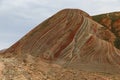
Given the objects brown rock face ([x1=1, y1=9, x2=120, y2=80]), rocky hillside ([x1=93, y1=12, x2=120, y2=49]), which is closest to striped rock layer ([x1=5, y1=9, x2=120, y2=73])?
brown rock face ([x1=1, y1=9, x2=120, y2=80])

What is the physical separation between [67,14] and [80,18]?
2.01 metres

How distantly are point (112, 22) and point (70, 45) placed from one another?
23378 millimetres

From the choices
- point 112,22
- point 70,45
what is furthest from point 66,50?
point 112,22

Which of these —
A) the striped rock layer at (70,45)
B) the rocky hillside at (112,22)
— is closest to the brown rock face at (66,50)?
the striped rock layer at (70,45)

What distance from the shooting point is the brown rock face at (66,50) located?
46.9 metres

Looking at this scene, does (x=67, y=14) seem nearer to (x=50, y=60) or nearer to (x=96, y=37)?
(x=96, y=37)

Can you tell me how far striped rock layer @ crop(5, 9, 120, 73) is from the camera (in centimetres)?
5169

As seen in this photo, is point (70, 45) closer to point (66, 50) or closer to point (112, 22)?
point (66, 50)

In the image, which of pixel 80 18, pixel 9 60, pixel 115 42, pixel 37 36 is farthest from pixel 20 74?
pixel 115 42

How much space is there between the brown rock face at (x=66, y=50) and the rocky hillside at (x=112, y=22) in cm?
998

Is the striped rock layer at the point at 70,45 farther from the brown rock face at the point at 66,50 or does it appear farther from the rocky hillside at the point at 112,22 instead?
the rocky hillside at the point at 112,22

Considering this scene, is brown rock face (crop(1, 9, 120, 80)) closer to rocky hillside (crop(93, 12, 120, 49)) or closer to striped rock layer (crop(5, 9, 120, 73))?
striped rock layer (crop(5, 9, 120, 73))

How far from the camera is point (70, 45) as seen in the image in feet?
175

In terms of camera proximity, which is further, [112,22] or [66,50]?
[112,22]
